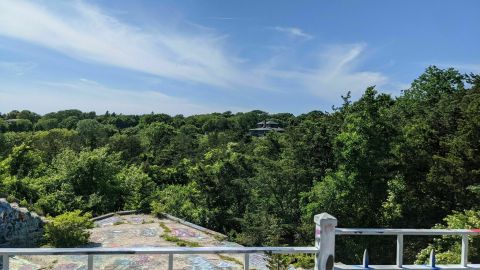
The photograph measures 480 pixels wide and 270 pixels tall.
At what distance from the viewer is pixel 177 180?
37.5 metres

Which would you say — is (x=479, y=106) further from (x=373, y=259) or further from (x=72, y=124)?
(x=72, y=124)

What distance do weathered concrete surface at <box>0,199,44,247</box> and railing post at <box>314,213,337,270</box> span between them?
35.9 feet

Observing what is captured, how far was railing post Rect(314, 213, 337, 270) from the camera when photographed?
409 cm

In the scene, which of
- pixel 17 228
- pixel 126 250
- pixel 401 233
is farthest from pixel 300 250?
pixel 17 228

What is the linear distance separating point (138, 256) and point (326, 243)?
7364 mm

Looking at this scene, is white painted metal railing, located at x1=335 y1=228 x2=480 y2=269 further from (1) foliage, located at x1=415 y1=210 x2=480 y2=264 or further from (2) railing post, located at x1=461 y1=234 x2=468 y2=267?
(1) foliage, located at x1=415 y1=210 x2=480 y2=264

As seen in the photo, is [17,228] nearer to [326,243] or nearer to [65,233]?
[65,233]

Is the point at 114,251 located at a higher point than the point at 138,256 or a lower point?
higher

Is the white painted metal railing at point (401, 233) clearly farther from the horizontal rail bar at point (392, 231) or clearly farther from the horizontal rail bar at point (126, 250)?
the horizontal rail bar at point (126, 250)

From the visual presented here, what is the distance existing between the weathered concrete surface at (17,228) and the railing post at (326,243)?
35.9 ft

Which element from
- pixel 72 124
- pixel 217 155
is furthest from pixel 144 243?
pixel 72 124

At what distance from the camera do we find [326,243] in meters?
4.10

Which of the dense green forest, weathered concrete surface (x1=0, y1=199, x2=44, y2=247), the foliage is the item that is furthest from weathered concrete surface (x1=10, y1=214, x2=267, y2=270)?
the foliage

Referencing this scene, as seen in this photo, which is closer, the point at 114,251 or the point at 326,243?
the point at 114,251
